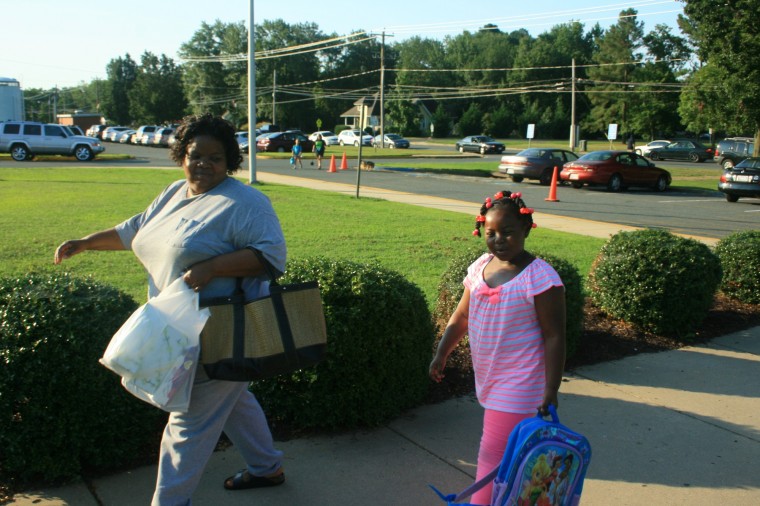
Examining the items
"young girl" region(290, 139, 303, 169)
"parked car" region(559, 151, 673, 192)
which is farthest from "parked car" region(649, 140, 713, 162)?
"young girl" region(290, 139, 303, 169)

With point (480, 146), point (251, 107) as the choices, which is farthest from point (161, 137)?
point (251, 107)

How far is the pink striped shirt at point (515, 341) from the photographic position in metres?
2.91

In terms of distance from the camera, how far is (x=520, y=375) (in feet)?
9.64

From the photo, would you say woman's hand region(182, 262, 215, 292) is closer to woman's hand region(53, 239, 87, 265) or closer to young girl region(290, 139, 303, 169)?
woman's hand region(53, 239, 87, 265)

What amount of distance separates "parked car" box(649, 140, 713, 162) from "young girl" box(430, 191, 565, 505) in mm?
53283

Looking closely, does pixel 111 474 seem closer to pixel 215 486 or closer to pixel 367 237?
pixel 215 486

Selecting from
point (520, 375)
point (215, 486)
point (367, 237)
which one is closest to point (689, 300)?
point (520, 375)

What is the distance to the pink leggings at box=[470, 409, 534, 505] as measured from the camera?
291 centimetres

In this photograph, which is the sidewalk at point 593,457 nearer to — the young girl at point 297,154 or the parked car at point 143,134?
the young girl at point 297,154

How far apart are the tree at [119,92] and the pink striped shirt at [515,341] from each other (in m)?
101

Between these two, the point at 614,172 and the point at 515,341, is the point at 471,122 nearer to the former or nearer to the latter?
the point at 614,172

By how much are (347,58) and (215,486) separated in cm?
11646

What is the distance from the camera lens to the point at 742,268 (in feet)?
25.4

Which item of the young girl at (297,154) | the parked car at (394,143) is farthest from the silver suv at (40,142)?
the parked car at (394,143)
